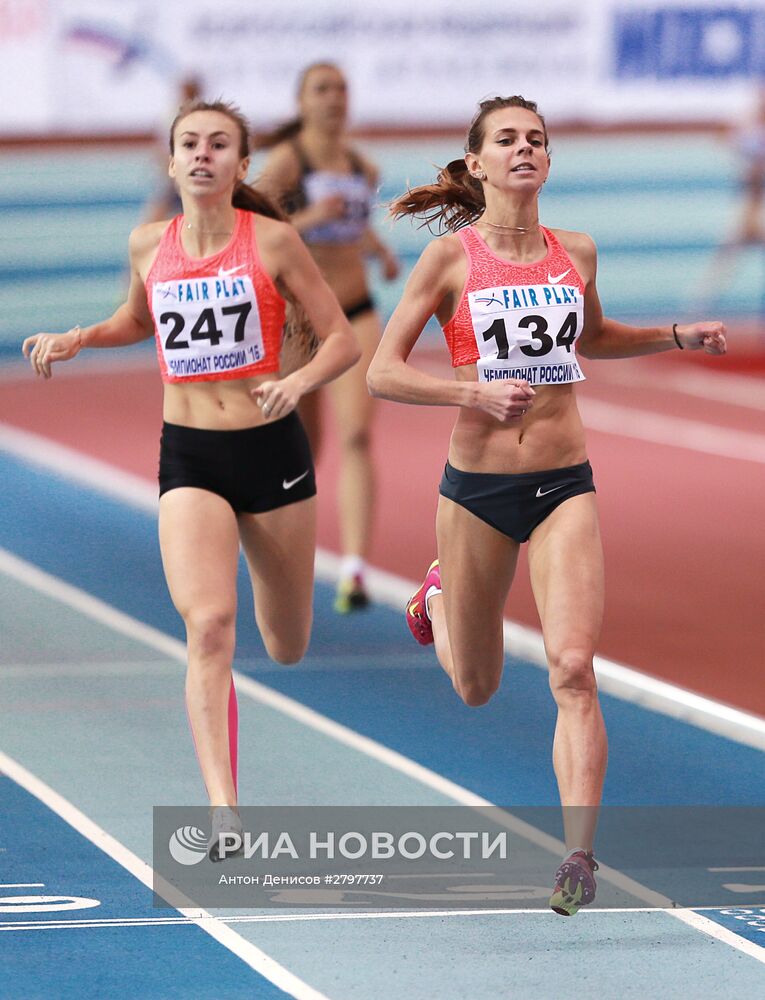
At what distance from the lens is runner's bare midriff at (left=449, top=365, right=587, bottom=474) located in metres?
6.58

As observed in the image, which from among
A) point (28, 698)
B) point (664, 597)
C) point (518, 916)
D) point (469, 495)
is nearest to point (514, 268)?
point (469, 495)

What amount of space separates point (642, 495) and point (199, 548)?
8180mm

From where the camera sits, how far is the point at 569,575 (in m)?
6.41

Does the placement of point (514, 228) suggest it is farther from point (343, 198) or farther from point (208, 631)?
point (343, 198)

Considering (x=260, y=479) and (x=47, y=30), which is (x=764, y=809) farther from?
(x=47, y=30)

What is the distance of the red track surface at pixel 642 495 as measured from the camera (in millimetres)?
10516

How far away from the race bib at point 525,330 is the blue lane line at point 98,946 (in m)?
1.88

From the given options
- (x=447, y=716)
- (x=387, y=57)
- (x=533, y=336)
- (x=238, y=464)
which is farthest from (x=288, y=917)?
(x=387, y=57)

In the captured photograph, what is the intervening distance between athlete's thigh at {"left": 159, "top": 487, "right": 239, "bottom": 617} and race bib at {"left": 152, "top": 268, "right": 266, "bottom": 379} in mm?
418

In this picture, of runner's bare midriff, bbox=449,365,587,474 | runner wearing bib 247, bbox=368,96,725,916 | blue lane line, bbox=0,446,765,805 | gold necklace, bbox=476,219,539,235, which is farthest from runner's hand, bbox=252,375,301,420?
blue lane line, bbox=0,446,765,805

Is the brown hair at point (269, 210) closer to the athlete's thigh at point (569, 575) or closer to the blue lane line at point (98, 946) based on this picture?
the athlete's thigh at point (569, 575)

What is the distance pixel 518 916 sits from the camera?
253 inches

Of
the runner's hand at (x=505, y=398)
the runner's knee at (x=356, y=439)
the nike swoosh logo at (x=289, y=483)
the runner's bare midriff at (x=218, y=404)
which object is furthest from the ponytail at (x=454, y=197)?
the runner's knee at (x=356, y=439)

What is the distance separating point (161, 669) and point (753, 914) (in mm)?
4057
